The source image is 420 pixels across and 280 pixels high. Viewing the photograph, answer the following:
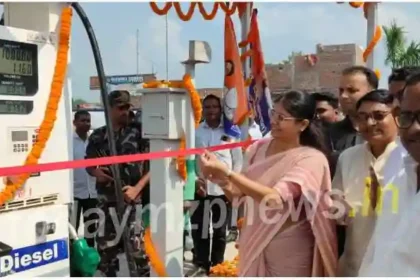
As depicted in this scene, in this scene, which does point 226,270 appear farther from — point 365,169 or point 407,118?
point 407,118

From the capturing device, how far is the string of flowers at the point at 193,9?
3.20m

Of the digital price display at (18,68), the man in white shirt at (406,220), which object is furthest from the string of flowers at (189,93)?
the man in white shirt at (406,220)

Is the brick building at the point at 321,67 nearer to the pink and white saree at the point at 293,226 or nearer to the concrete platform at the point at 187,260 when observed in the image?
the concrete platform at the point at 187,260

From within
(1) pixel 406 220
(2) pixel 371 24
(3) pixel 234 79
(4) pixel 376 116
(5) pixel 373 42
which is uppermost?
(2) pixel 371 24

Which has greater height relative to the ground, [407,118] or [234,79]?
[234,79]

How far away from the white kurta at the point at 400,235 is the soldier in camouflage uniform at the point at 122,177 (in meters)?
2.21

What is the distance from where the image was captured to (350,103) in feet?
9.34

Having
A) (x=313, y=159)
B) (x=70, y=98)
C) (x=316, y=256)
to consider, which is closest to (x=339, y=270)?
(x=316, y=256)

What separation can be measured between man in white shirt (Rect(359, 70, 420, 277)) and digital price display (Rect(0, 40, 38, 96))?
1.41 metres

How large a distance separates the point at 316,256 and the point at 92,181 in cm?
253

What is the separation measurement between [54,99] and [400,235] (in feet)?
4.73

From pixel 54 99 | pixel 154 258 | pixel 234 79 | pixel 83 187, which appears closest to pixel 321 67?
pixel 234 79

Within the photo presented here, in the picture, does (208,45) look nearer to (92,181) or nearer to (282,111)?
(282,111)

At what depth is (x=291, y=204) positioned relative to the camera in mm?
2266
